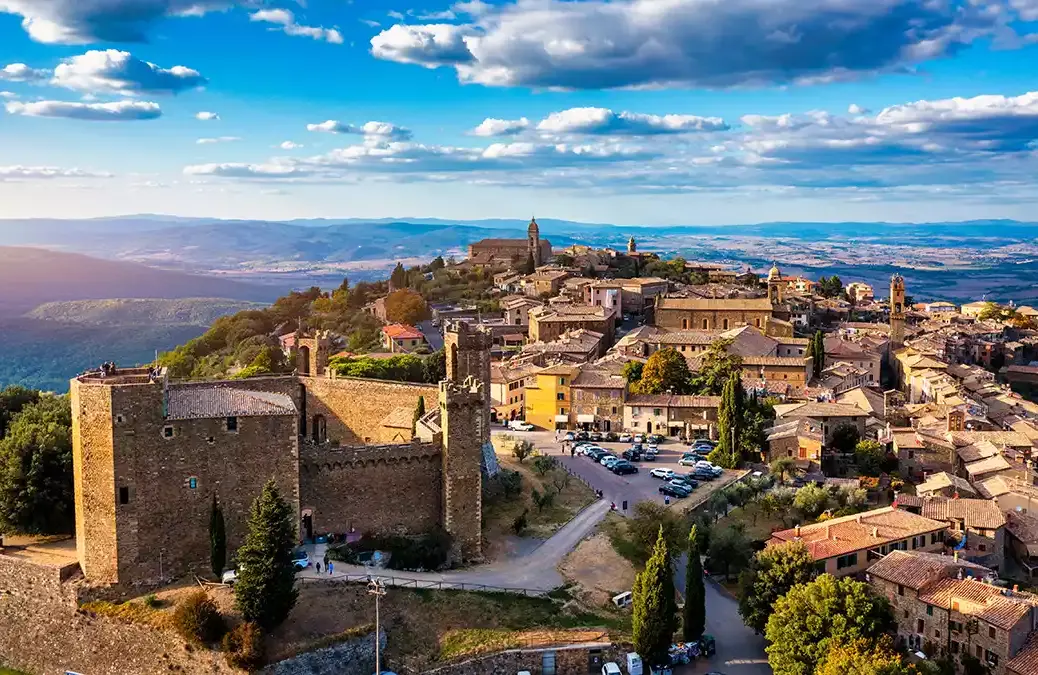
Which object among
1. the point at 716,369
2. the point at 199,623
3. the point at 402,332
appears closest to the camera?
the point at 199,623

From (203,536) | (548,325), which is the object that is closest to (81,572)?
(203,536)

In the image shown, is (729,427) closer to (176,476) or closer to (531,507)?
(531,507)

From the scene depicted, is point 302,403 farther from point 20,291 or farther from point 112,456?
point 20,291

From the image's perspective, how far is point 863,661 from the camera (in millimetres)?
29828

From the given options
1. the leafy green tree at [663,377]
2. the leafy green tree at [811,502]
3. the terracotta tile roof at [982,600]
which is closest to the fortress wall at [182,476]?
the terracotta tile roof at [982,600]

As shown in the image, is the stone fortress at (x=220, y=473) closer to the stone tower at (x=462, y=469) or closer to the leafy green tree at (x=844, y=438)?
the stone tower at (x=462, y=469)

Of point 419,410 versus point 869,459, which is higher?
point 419,410

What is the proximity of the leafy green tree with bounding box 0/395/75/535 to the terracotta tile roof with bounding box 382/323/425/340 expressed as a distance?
4640 centimetres

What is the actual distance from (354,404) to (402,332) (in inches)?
1573

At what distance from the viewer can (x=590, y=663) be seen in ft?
108

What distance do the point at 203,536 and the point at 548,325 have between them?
57.9m

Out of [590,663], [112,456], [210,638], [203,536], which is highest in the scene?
[112,456]

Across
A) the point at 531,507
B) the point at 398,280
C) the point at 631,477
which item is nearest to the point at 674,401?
the point at 631,477

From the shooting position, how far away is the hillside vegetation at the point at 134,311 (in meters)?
120
